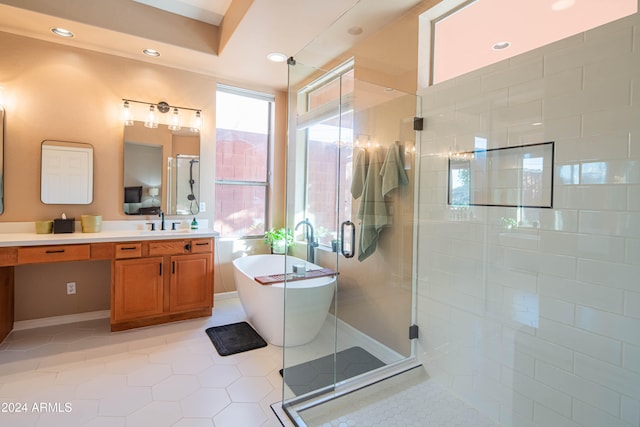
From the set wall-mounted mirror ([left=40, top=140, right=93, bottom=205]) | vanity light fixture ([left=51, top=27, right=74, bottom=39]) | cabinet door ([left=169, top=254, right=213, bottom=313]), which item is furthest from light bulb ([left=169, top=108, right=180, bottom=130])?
cabinet door ([left=169, top=254, right=213, bottom=313])

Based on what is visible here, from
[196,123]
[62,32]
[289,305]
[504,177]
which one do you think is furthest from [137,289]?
[504,177]

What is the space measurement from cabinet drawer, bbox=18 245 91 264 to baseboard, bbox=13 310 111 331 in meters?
0.87

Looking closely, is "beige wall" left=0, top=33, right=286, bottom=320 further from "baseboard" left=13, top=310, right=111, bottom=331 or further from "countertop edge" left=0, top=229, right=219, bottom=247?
"countertop edge" left=0, top=229, right=219, bottom=247

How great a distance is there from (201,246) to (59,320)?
1.54 meters

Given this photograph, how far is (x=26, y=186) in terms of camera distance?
3.01m

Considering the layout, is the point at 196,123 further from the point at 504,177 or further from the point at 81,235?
the point at 504,177

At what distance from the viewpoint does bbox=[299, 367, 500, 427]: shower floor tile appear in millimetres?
1893

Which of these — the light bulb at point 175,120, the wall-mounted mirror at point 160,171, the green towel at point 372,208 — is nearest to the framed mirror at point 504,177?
the green towel at point 372,208

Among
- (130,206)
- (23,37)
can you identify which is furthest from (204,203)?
(23,37)

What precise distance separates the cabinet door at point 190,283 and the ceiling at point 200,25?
215cm

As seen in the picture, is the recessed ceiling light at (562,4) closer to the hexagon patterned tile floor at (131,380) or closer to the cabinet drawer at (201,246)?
the hexagon patterned tile floor at (131,380)

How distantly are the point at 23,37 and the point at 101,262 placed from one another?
2.23 metres

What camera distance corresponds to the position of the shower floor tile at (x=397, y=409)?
189cm

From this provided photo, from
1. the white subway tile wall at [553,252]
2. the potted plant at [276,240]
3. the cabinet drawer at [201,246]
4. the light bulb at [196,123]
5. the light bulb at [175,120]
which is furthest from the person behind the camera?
the potted plant at [276,240]
